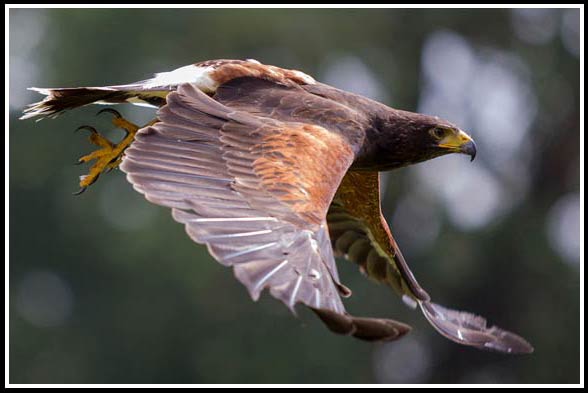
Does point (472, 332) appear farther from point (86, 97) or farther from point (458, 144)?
point (86, 97)

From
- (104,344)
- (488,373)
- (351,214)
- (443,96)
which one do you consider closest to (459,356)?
(488,373)

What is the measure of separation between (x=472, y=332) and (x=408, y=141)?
129 centimetres

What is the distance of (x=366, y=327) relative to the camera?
6320 millimetres

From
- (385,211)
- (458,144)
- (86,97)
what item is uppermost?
(86,97)

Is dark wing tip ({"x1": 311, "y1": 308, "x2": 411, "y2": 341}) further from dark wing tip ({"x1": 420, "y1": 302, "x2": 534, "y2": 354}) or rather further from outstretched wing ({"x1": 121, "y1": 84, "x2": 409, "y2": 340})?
dark wing tip ({"x1": 420, "y1": 302, "x2": 534, "y2": 354})

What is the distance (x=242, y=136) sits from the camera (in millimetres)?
7879

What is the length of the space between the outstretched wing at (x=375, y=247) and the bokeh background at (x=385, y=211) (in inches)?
527

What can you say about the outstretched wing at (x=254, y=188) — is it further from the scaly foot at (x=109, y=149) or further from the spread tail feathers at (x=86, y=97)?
the scaly foot at (x=109, y=149)

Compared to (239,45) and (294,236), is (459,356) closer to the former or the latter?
(239,45)

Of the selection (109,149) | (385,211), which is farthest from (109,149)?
(385,211)

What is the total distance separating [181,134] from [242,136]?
356mm

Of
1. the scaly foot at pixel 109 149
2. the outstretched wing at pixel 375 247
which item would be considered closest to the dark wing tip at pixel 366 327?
the outstretched wing at pixel 375 247

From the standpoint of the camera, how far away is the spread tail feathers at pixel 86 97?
8578 mm

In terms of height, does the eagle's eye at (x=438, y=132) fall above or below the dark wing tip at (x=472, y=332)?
above
